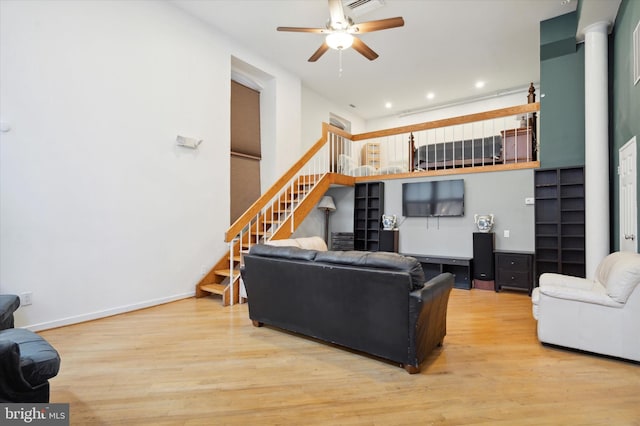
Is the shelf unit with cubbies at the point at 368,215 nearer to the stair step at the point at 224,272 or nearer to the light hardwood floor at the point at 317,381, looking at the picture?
the stair step at the point at 224,272

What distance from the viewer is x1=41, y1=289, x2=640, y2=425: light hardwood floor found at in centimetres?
190

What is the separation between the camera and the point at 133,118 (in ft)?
13.7

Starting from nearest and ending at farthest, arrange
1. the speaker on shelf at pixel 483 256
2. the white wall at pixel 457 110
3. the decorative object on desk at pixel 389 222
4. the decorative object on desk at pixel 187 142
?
the decorative object on desk at pixel 187 142
the speaker on shelf at pixel 483 256
the decorative object on desk at pixel 389 222
the white wall at pixel 457 110

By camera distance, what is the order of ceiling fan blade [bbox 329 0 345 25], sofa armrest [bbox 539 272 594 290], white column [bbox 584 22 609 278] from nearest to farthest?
sofa armrest [bbox 539 272 594 290]
ceiling fan blade [bbox 329 0 345 25]
white column [bbox 584 22 609 278]

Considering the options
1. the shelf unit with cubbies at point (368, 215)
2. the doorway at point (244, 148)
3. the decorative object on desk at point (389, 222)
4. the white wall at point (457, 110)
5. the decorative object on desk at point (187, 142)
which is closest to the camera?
the decorative object on desk at point (187, 142)

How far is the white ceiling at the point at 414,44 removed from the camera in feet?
15.8

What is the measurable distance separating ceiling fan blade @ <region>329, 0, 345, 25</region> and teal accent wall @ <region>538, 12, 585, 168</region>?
3611 mm

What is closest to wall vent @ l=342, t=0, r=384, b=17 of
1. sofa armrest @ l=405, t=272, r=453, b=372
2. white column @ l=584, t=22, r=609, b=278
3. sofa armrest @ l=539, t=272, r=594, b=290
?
white column @ l=584, t=22, r=609, b=278

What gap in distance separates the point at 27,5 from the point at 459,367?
5.38 metres

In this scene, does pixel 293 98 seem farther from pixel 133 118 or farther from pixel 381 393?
pixel 381 393

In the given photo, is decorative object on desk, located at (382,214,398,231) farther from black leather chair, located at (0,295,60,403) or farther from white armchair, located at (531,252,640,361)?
black leather chair, located at (0,295,60,403)

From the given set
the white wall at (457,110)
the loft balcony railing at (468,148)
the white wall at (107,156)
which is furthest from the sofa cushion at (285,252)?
the white wall at (457,110)

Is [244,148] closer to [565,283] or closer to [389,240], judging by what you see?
[389,240]

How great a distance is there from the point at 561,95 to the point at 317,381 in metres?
5.44
